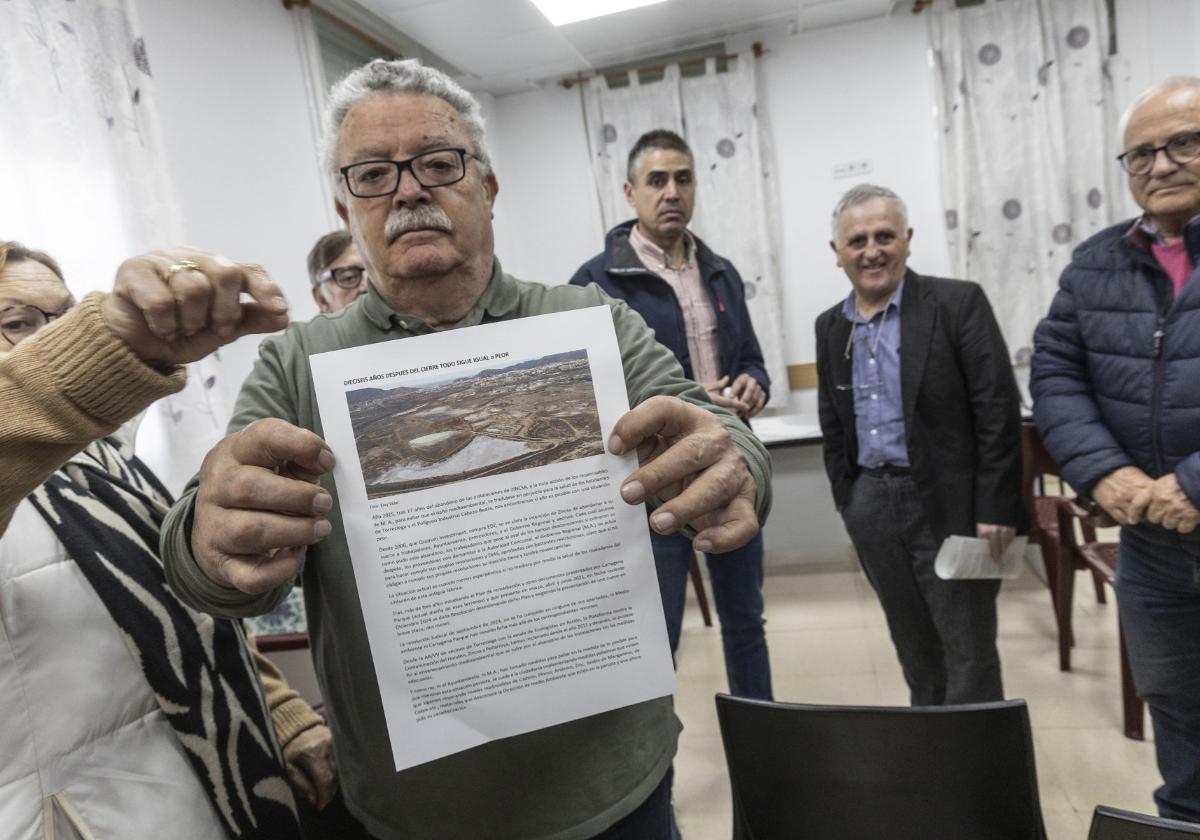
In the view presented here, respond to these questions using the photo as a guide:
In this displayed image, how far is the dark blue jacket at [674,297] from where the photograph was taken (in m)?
2.10

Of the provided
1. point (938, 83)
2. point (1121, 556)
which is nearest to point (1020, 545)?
point (1121, 556)

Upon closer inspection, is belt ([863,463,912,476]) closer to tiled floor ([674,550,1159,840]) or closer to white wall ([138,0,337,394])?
tiled floor ([674,550,1159,840])

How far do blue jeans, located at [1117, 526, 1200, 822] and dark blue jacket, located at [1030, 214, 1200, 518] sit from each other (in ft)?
0.57

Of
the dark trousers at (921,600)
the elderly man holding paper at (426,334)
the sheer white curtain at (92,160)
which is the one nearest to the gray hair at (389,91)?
the elderly man holding paper at (426,334)

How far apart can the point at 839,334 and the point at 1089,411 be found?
0.70 metres

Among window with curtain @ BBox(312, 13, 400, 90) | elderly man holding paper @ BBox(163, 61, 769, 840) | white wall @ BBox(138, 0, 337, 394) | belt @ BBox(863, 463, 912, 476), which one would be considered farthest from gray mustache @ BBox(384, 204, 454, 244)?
window with curtain @ BBox(312, 13, 400, 90)

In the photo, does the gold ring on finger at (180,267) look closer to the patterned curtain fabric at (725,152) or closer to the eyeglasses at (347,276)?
the eyeglasses at (347,276)

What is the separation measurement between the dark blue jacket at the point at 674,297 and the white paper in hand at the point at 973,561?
740 mm

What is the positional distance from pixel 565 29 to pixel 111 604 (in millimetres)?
3954

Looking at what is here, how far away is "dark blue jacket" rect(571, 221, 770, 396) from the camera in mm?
2096

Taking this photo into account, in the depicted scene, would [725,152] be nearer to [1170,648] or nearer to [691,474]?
[1170,648]

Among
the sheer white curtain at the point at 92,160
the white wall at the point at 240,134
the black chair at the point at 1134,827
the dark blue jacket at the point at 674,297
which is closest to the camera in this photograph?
the black chair at the point at 1134,827

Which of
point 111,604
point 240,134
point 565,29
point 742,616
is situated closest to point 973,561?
point 742,616

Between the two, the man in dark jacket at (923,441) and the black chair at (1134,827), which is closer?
the black chair at (1134,827)
